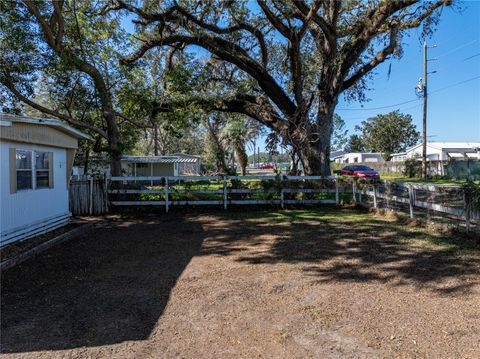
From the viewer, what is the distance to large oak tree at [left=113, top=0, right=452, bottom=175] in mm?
11961

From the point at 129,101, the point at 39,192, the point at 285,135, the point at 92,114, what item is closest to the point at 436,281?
the point at 39,192

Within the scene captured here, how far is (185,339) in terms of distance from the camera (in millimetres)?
3383

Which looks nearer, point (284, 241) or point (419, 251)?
point (419, 251)

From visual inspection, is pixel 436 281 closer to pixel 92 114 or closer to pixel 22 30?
pixel 22 30

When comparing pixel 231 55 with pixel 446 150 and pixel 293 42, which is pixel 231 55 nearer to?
pixel 293 42

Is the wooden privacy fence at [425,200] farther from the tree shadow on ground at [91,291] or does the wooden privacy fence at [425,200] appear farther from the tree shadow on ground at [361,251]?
the tree shadow on ground at [91,291]

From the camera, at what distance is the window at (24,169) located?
300 inches

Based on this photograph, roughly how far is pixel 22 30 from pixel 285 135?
10.6m

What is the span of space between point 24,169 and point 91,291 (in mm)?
4641

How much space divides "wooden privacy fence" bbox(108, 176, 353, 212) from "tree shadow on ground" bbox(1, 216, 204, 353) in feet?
14.1

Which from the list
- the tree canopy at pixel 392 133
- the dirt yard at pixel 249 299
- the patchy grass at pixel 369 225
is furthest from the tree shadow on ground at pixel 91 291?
the tree canopy at pixel 392 133

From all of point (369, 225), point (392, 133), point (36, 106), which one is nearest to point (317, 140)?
point (369, 225)

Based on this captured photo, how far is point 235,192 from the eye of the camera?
12.8 metres

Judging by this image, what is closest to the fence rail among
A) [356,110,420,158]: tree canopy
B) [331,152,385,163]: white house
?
[331,152,385,163]: white house
